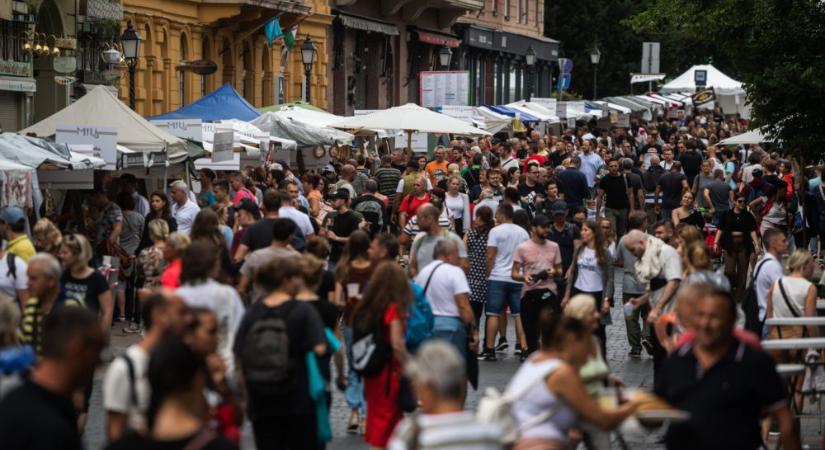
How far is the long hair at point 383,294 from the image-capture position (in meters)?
10.7

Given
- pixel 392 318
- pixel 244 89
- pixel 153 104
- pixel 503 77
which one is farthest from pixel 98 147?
pixel 503 77

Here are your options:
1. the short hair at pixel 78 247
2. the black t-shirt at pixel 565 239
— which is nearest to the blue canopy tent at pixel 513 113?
the black t-shirt at pixel 565 239

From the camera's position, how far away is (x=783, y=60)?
66.2 feet

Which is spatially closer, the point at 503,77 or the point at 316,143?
the point at 316,143

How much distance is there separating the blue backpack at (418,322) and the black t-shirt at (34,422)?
17.0 ft

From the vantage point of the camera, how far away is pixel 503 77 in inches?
2859

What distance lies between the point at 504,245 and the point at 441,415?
425 inches

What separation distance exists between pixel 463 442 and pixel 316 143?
22952mm

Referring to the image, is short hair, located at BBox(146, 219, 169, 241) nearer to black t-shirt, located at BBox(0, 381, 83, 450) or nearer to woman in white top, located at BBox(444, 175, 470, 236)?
woman in white top, located at BBox(444, 175, 470, 236)

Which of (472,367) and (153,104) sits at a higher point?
(153,104)

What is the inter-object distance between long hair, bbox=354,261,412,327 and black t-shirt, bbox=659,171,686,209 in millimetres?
18294

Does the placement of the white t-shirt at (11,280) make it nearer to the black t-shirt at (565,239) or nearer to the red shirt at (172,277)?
the red shirt at (172,277)

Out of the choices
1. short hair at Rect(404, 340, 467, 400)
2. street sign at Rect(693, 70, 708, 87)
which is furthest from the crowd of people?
street sign at Rect(693, 70, 708, 87)

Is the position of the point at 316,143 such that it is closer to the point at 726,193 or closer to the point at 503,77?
the point at 726,193
